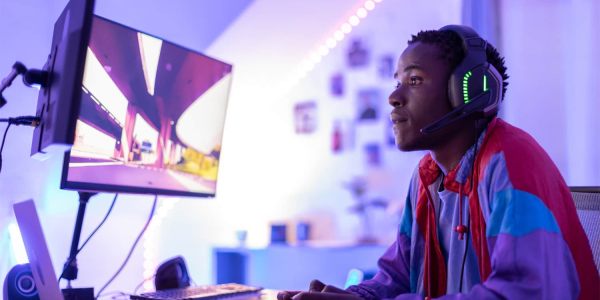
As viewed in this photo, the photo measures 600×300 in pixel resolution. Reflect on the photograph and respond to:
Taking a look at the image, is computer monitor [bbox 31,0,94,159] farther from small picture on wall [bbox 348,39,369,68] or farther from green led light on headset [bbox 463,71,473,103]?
small picture on wall [bbox 348,39,369,68]

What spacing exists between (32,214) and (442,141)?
897 mm

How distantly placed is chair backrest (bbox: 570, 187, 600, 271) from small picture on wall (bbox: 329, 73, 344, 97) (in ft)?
6.81

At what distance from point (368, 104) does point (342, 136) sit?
0.24 m

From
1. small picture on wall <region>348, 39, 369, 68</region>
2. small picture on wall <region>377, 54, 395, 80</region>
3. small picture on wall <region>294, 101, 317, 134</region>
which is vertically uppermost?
small picture on wall <region>348, 39, 369, 68</region>

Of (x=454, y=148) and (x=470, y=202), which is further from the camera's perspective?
(x=454, y=148)

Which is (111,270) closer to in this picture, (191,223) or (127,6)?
(191,223)

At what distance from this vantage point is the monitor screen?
1.45 metres

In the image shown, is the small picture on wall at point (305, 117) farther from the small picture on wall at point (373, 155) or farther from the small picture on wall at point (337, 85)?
the small picture on wall at point (373, 155)

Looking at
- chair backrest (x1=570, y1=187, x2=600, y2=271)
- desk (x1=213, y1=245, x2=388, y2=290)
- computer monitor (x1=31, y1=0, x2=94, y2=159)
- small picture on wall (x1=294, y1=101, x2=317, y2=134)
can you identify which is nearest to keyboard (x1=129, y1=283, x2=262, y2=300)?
computer monitor (x1=31, y1=0, x2=94, y2=159)

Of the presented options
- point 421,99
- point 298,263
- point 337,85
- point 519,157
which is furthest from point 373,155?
point 519,157

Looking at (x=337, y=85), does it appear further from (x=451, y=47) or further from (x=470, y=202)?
(x=470, y=202)

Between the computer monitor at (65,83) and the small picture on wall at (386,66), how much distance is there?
7.44 ft

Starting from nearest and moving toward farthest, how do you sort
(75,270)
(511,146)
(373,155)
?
(511,146)
(75,270)
(373,155)

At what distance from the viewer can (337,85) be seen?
327cm
